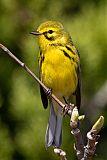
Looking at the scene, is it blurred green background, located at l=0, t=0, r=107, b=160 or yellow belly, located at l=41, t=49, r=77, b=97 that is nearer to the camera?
blurred green background, located at l=0, t=0, r=107, b=160

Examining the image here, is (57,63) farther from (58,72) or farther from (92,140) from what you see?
(92,140)

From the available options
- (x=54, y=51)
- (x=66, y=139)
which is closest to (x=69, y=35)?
(x=54, y=51)

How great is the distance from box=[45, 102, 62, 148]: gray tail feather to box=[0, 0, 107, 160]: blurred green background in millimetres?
47

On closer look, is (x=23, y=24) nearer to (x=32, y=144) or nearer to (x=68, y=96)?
(x=68, y=96)

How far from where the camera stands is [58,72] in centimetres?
303

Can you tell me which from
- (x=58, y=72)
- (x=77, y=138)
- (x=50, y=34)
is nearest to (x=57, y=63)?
(x=58, y=72)

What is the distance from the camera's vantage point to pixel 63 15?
10.1 feet

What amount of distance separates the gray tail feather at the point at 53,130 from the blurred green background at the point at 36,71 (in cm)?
5

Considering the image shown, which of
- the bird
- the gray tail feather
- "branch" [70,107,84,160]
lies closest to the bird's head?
the bird

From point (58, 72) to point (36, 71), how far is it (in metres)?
0.13

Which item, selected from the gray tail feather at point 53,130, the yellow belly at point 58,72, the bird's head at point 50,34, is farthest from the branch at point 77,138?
the yellow belly at point 58,72

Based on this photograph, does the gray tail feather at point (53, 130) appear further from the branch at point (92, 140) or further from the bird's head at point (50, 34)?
the branch at point (92, 140)

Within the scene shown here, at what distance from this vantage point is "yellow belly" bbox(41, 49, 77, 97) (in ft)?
9.93

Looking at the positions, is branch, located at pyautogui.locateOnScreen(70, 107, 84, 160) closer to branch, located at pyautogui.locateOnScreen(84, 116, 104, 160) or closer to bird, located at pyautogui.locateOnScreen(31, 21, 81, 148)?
branch, located at pyautogui.locateOnScreen(84, 116, 104, 160)
